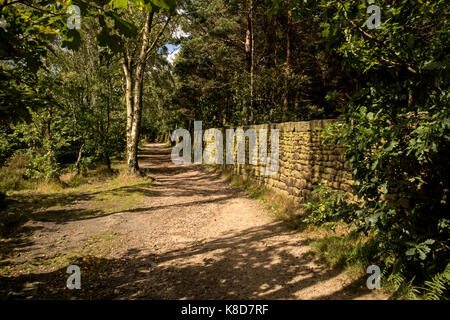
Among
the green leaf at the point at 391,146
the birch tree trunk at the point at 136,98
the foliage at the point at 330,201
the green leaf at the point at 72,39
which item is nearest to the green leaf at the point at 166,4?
the green leaf at the point at 72,39

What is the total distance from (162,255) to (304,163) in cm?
458

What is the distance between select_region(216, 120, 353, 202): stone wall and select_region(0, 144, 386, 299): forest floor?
1.23 metres

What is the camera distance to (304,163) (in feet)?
23.1

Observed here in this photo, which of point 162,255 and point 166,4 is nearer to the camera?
point 166,4

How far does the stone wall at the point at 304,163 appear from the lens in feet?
18.8

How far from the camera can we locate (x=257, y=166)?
1039cm

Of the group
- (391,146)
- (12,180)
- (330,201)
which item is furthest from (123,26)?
(12,180)

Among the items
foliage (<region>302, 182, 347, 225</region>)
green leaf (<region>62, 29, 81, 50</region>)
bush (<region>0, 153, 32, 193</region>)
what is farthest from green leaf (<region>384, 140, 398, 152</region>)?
bush (<region>0, 153, 32, 193</region>)

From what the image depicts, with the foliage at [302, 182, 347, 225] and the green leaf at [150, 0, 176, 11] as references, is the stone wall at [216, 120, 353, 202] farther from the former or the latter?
the green leaf at [150, 0, 176, 11]

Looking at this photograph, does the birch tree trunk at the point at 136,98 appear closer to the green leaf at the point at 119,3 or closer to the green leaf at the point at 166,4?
the green leaf at the point at 119,3

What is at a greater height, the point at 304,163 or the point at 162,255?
the point at 304,163

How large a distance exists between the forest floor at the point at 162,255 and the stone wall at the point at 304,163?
123 cm

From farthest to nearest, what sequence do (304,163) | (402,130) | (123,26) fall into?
(304,163) → (402,130) → (123,26)

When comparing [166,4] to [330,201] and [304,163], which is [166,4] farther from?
[304,163]
